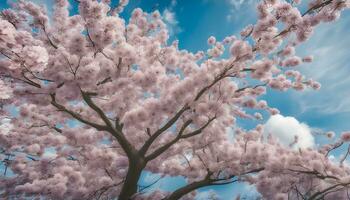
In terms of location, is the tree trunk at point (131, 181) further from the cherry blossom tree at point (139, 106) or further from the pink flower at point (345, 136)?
the pink flower at point (345, 136)

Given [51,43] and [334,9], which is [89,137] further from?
[334,9]

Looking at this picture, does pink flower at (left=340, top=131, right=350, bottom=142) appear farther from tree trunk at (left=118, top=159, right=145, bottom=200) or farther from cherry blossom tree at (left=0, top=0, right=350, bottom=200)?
tree trunk at (left=118, top=159, right=145, bottom=200)

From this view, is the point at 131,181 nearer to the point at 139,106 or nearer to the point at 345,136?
the point at 139,106

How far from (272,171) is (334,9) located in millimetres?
4226

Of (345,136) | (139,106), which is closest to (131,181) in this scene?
(139,106)

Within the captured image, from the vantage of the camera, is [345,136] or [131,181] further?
[131,181]

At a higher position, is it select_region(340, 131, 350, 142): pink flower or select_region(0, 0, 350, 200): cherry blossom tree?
select_region(0, 0, 350, 200): cherry blossom tree

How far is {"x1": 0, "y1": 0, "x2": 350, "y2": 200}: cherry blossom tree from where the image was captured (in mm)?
6582

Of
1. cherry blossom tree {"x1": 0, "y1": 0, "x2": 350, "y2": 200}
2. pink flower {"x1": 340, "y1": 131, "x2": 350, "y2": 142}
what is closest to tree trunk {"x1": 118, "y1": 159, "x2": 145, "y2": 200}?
cherry blossom tree {"x1": 0, "y1": 0, "x2": 350, "y2": 200}

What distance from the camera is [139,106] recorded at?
27.1ft

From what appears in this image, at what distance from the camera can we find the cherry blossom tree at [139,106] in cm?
658

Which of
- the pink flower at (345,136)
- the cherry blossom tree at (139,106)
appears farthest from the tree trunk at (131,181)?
the pink flower at (345,136)

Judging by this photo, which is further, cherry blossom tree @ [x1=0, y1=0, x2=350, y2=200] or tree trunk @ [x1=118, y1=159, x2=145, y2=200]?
tree trunk @ [x1=118, y1=159, x2=145, y2=200]

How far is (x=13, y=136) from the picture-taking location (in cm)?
1064
